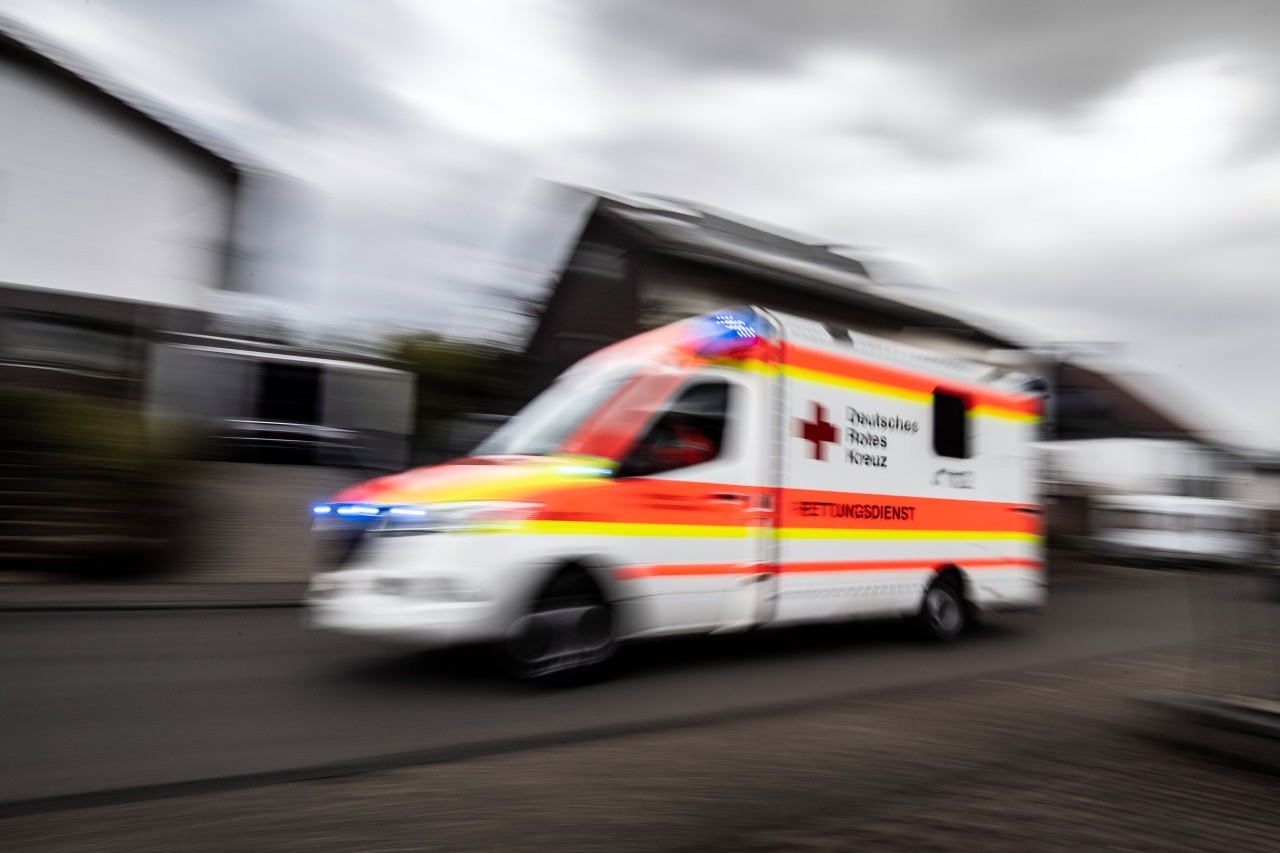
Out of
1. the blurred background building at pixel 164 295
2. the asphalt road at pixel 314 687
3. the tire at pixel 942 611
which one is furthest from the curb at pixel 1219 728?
the blurred background building at pixel 164 295

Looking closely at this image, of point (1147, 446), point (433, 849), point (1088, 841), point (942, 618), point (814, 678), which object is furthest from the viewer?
point (1147, 446)

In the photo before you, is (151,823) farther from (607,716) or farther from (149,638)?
(149,638)

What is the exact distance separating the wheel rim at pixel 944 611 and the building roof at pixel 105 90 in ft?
65.6

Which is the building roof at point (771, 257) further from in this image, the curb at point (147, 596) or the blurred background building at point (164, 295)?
the curb at point (147, 596)

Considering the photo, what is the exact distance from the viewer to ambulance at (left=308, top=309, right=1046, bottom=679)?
5539 millimetres

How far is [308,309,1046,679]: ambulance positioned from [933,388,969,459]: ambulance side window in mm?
22

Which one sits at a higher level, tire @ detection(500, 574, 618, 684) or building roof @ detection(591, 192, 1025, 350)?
building roof @ detection(591, 192, 1025, 350)

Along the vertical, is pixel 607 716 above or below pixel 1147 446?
below

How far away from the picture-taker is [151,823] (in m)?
3.47

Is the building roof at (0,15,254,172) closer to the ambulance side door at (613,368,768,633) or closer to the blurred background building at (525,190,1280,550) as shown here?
the blurred background building at (525,190,1280,550)

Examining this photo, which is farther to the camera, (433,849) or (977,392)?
(977,392)

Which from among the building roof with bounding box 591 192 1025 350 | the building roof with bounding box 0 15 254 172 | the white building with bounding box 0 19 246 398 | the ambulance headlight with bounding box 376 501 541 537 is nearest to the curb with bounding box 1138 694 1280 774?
the ambulance headlight with bounding box 376 501 541 537

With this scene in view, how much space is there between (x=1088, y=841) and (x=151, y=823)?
11.4 feet

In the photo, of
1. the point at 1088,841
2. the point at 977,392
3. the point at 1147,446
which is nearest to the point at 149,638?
the point at 1088,841
